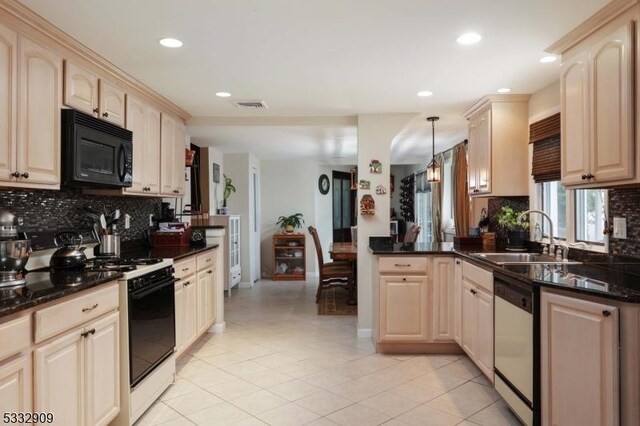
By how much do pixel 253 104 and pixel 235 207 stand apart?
3340 mm

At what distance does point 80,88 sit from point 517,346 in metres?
3.04

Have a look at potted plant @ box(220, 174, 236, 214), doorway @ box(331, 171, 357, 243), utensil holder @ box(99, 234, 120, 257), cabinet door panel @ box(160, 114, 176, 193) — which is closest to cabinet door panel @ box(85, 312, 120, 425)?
utensil holder @ box(99, 234, 120, 257)

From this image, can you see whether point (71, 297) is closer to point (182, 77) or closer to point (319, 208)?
point (182, 77)

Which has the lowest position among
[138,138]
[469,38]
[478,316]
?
[478,316]

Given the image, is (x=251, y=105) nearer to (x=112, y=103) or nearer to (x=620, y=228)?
(x=112, y=103)

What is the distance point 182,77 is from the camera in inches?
126

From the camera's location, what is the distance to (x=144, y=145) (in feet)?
11.6

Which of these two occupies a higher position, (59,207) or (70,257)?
(59,207)

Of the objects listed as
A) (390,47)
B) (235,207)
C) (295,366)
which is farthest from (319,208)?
(390,47)

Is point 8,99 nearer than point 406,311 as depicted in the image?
Yes

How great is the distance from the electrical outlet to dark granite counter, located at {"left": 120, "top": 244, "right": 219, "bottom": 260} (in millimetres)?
2947

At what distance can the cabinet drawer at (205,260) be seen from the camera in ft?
12.4

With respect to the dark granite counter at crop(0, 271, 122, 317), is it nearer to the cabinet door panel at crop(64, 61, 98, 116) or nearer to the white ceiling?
the cabinet door panel at crop(64, 61, 98, 116)

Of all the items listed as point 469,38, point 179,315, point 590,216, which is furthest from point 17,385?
point 590,216
